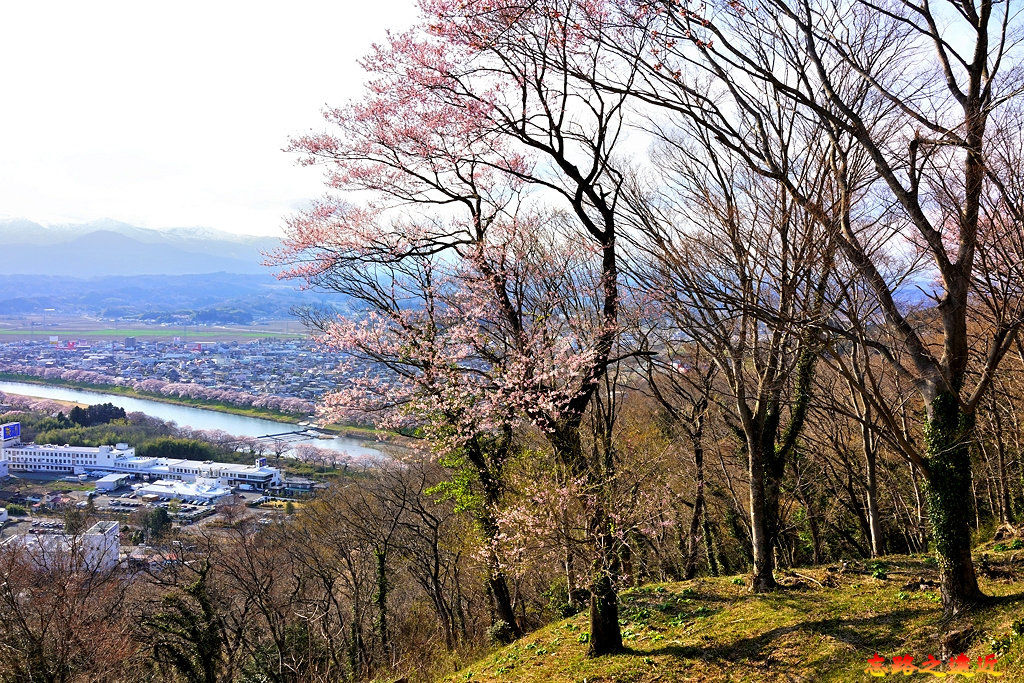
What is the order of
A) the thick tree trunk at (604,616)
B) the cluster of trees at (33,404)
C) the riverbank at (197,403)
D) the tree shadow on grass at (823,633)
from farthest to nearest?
the cluster of trees at (33,404)
the riverbank at (197,403)
the thick tree trunk at (604,616)
the tree shadow on grass at (823,633)

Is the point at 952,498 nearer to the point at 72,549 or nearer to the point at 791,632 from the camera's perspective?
A: the point at 791,632

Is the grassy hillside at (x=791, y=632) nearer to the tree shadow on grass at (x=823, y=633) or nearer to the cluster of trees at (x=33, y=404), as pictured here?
the tree shadow on grass at (x=823, y=633)

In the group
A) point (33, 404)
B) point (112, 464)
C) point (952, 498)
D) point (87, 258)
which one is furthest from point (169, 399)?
point (87, 258)

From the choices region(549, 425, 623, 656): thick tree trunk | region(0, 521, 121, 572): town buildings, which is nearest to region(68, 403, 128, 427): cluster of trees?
region(0, 521, 121, 572): town buildings

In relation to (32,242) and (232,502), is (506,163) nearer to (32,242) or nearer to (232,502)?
(232,502)

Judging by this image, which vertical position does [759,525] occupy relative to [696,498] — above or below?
above

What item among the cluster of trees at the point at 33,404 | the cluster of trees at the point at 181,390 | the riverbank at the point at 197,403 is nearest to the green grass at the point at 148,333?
the cluster of trees at the point at 181,390
